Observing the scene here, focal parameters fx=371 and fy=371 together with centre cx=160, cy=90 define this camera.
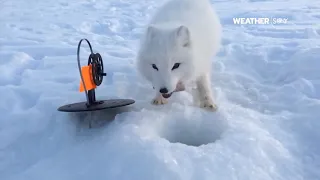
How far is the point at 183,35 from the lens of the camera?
2.73 meters

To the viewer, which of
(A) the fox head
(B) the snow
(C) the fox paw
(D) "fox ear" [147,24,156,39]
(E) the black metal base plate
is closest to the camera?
(B) the snow

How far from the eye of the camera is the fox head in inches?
103

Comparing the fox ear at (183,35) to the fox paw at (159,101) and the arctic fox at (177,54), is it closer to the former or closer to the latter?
the arctic fox at (177,54)

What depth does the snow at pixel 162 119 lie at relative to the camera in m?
2.16

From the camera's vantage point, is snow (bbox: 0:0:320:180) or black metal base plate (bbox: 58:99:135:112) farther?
black metal base plate (bbox: 58:99:135:112)

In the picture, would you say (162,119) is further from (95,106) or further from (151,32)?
(151,32)

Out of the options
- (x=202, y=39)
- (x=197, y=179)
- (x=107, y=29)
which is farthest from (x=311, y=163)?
(x=107, y=29)

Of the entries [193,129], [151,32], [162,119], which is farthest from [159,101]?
[151,32]

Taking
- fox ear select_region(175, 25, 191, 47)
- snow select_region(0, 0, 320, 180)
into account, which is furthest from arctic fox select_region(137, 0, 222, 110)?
snow select_region(0, 0, 320, 180)

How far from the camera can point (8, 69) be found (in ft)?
12.6

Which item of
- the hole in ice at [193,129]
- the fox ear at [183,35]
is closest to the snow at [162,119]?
the hole in ice at [193,129]

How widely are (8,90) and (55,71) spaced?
0.71m

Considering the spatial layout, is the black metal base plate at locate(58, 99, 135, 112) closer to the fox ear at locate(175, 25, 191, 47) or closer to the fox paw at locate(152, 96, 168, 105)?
the fox paw at locate(152, 96, 168, 105)

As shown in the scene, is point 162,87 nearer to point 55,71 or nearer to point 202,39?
point 202,39
